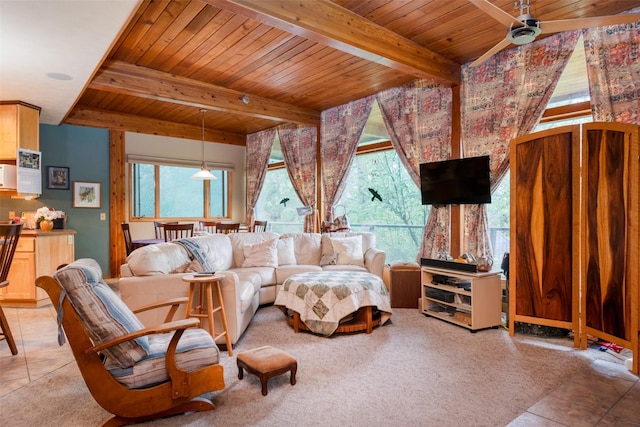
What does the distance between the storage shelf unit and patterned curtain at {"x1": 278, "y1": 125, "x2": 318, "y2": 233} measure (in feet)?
10.1

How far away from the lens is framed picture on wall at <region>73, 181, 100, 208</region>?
20.7ft

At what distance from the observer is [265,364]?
242 centimetres

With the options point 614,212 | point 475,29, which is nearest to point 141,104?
point 475,29

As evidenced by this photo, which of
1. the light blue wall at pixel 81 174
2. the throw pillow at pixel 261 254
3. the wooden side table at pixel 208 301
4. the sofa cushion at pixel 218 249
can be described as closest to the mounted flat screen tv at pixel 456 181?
the throw pillow at pixel 261 254

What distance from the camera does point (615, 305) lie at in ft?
9.50

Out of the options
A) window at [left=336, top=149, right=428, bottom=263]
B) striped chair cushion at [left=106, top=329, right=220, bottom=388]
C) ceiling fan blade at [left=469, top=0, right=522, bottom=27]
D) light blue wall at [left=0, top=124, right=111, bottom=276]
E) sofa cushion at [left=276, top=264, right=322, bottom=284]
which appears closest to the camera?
striped chair cushion at [left=106, top=329, right=220, bottom=388]

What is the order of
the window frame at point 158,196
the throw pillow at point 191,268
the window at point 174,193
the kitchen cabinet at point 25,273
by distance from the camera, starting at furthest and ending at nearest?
the window at point 174,193, the window frame at point 158,196, the kitchen cabinet at point 25,273, the throw pillow at point 191,268

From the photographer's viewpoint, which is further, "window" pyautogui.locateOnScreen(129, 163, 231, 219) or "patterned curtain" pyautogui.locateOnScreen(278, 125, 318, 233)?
"window" pyautogui.locateOnScreen(129, 163, 231, 219)

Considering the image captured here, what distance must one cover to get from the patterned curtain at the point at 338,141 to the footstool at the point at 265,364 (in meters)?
3.95

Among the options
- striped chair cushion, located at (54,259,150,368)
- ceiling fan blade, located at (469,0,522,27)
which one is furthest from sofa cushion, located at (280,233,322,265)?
ceiling fan blade, located at (469,0,522,27)

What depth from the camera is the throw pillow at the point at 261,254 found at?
4641 mm

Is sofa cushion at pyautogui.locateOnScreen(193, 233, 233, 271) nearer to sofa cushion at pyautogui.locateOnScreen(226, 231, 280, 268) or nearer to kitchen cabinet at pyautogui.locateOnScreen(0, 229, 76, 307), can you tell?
sofa cushion at pyautogui.locateOnScreen(226, 231, 280, 268)

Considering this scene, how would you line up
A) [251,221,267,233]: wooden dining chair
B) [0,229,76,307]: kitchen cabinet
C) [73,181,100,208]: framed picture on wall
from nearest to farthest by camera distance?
[0,229,76,307]: kitchen cabinet < [73,181,100,208]: framed picture on wall < [251,221,267,233]: wooden dining chair

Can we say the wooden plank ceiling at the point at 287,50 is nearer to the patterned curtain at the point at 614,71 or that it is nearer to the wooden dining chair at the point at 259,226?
the patterned curtain at the point at 614,71
